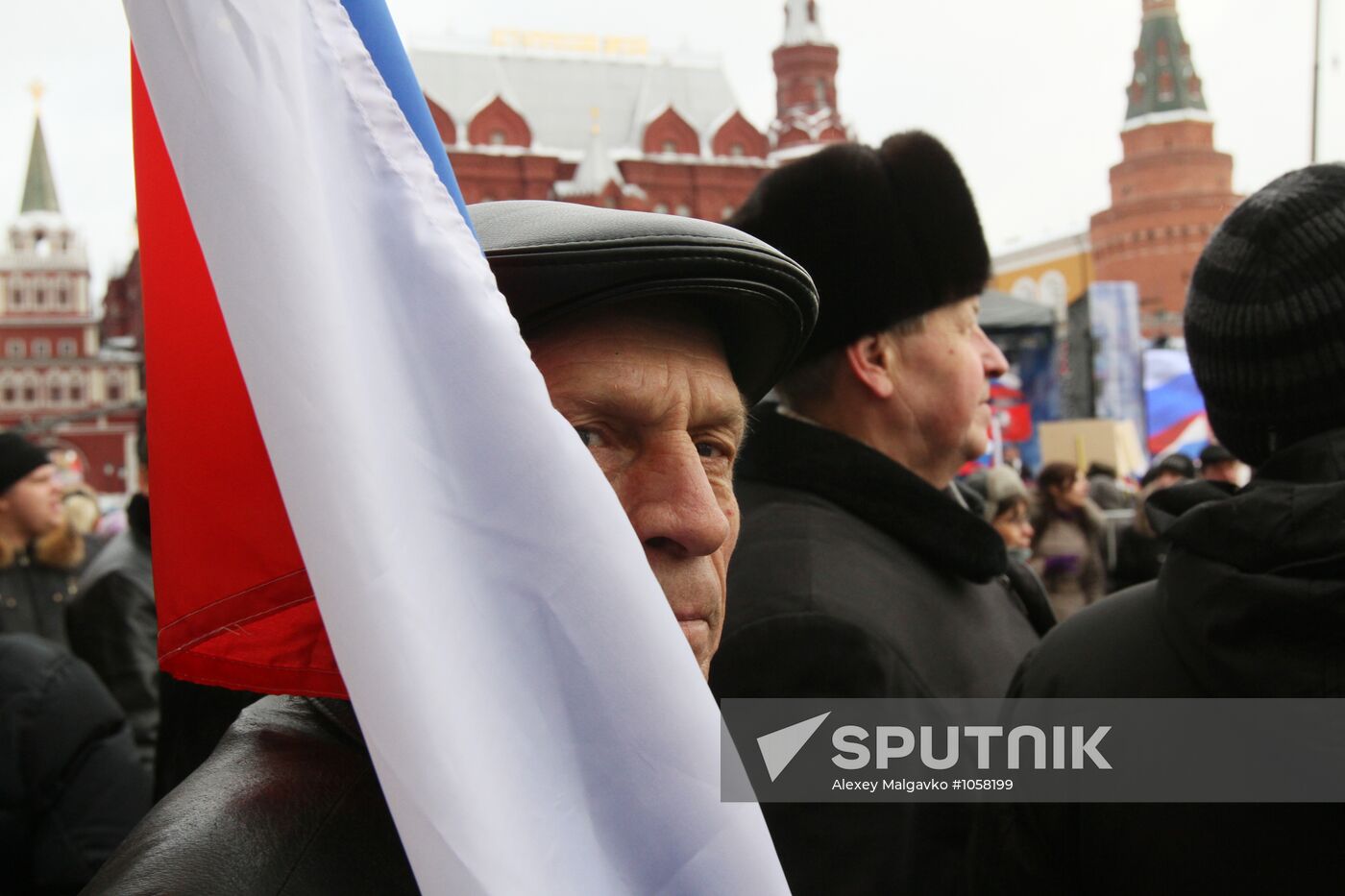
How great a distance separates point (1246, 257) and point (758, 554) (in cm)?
78

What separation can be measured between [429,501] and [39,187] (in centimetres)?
7295

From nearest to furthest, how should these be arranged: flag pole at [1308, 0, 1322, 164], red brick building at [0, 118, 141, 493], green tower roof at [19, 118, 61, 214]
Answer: flag pole at [1308, 0, 1322, 164] < red brick building at [0, 118, 141, 493] < green tower roof at [19, 118, 61, 214]

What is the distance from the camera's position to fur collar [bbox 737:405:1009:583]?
6.42ft

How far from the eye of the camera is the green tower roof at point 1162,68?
51.7m

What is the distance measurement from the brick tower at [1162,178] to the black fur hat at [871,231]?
160 ft

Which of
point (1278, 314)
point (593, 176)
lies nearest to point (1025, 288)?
point (593, 176)

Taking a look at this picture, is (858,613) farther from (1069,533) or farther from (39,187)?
(39,187)

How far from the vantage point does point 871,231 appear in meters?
2.11

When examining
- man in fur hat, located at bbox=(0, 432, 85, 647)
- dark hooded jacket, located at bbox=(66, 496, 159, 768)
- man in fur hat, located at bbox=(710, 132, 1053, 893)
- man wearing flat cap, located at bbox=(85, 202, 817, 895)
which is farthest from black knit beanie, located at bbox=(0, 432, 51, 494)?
man wearing flat cap, located at bbox=(85, 202, 817, 895)

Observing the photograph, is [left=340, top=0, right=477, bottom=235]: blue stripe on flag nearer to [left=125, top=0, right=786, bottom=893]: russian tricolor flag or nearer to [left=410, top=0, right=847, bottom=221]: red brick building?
[left=125, top=0, right=786, bottom=893]: russian tricolor flag

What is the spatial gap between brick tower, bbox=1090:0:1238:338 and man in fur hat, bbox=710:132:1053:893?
4877cm

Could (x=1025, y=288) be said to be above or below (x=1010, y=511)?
below

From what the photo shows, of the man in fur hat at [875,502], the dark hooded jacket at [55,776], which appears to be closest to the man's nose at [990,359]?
the man in fur hat at [875,502]

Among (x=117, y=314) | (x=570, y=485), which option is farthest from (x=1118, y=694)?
(x=117, y=314)
